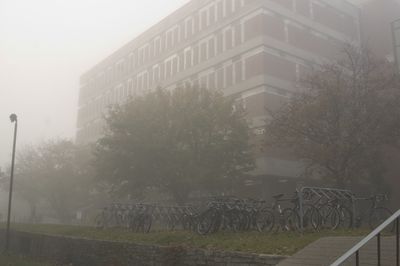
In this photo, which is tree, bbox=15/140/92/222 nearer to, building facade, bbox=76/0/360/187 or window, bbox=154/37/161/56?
building facade, bbox=76/0/360/187

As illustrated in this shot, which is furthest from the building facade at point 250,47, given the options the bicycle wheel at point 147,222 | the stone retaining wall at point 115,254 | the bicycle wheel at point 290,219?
the bicycle wheel at point 290,219

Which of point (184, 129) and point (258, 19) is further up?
point (258, 19)

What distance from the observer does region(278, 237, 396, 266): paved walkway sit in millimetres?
8508

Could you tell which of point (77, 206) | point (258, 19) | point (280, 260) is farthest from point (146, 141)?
point (77, 206)

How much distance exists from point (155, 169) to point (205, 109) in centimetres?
506

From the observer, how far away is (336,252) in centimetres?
1021

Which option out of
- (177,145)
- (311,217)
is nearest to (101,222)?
(177,145)

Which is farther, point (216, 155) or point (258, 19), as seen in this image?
point (258, 19)

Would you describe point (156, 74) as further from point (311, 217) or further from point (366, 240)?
point (366, 240)

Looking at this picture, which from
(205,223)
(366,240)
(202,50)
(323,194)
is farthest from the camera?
(202,50)

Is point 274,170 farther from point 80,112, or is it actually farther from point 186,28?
point 80,112

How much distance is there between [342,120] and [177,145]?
10718 mm

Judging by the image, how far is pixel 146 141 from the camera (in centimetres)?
3041

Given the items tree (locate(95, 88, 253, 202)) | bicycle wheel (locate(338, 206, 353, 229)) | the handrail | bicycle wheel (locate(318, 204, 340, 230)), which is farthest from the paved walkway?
tree (locate(95, 88, 253, 202))
